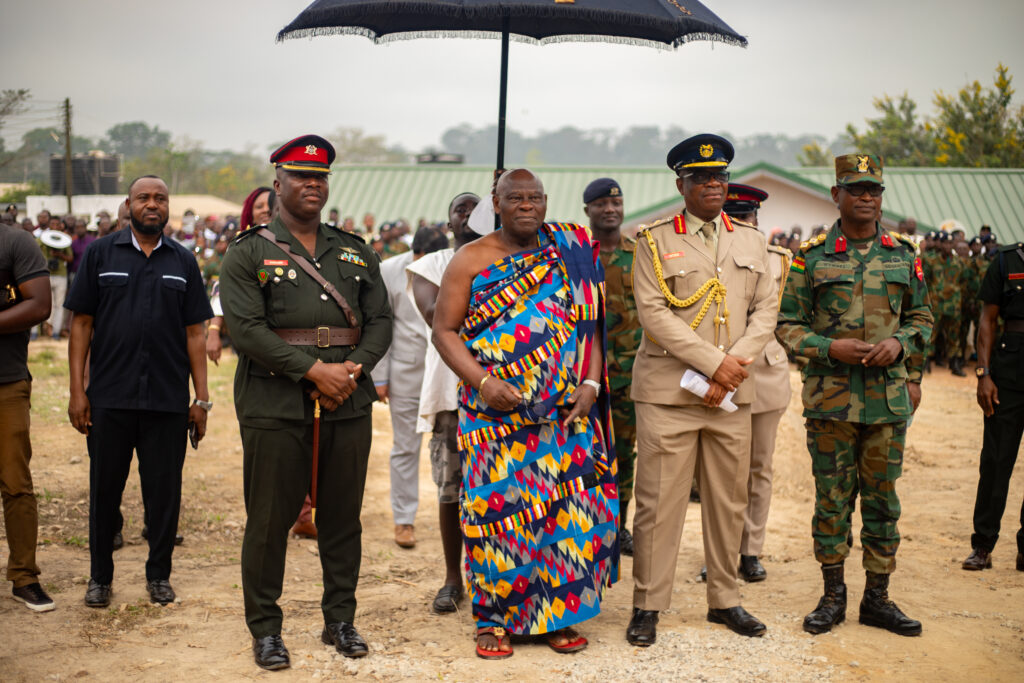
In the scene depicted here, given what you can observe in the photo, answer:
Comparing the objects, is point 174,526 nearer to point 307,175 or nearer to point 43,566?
point 43,566

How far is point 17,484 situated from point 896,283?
4.94 m

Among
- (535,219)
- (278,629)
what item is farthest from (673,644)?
(535,219)

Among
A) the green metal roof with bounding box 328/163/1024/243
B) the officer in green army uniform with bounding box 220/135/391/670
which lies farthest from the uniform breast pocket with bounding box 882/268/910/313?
the green metal roof with bounding box 328/163/1024/243

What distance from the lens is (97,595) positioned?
5191 mm

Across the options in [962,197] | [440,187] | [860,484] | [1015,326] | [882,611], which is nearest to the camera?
[882,611]

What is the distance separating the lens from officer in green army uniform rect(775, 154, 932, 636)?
15.9 feet

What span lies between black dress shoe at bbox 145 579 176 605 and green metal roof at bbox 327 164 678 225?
20.9 metres

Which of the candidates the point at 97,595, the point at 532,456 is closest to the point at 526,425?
the point at 532,456

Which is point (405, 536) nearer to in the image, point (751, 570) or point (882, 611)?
point (751, 570)

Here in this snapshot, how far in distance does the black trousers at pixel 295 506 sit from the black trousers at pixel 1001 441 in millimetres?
4082

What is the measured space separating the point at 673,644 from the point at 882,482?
1405mm

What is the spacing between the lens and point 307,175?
177 inches

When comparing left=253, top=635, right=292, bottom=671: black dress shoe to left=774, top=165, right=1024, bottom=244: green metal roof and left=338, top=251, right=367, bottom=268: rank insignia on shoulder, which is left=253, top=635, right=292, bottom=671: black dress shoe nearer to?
left=338, top=251, right=367, bottom=268: rank insignia on shoulder

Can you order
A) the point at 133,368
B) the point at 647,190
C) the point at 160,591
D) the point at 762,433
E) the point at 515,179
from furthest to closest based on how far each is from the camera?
the point at 647,190
the point at 762,433
the point at 160,591
the point at 133,368
the point at 515,179
